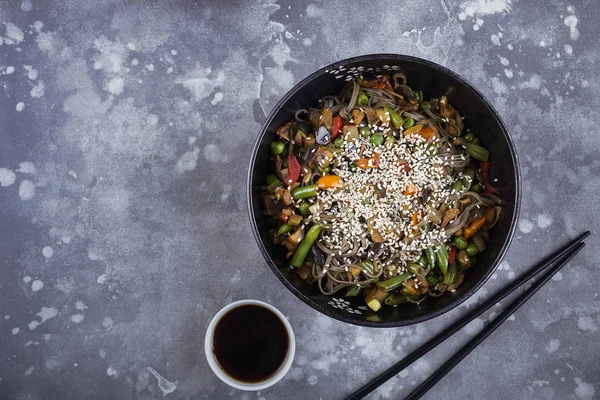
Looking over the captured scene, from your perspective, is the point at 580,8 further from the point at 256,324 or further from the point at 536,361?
the point at 256,324

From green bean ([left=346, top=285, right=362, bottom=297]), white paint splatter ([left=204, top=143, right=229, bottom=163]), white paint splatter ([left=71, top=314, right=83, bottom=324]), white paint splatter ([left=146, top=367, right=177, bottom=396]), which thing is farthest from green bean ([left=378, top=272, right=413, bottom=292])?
white paint splatter ([left=71, top=314, right=83, bottom=324])

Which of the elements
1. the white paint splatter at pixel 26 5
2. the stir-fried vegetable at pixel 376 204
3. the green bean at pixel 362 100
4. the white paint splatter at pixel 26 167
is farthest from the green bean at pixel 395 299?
the white paint splatter at pixel 26 5

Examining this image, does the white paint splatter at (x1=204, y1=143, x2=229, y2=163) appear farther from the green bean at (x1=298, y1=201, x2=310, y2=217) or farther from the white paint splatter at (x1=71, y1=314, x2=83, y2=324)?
the white paint splatter at (x1=71, y1=314, x2=83, y2=324)

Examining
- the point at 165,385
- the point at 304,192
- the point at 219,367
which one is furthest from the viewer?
the point at 165,385

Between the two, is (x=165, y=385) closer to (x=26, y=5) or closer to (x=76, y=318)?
(x=76, y=318)

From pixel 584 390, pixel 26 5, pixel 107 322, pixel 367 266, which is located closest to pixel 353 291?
pixel 367 266

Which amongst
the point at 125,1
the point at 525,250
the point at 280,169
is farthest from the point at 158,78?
the point at 525,250
